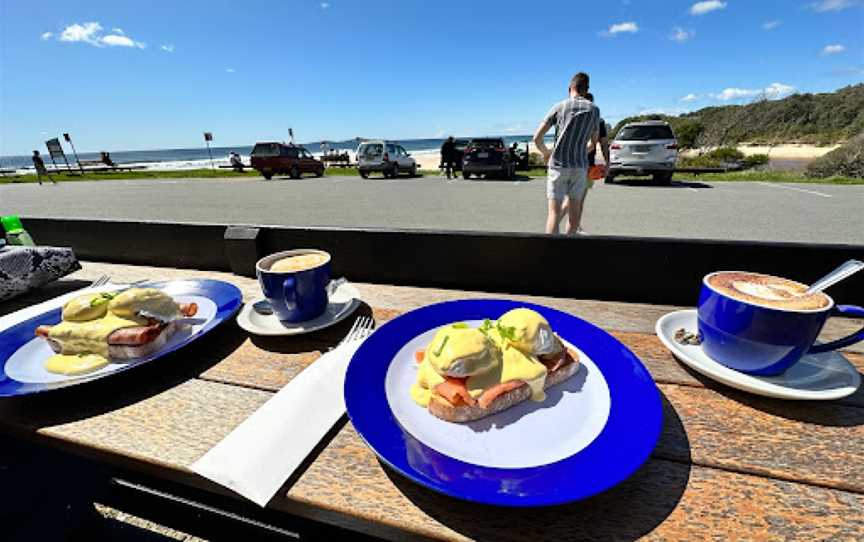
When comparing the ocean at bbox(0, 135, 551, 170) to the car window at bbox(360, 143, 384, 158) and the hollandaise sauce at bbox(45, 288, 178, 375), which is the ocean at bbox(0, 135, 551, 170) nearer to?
the car window at bbox(360, 143, 384, 158)

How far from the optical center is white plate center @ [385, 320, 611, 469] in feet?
2.04

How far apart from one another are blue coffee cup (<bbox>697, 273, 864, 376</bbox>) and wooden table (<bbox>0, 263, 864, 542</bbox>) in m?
0.08

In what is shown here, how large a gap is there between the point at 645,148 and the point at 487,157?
507 cm

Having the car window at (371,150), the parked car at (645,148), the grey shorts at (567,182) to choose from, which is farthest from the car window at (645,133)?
the car window at (371,150)

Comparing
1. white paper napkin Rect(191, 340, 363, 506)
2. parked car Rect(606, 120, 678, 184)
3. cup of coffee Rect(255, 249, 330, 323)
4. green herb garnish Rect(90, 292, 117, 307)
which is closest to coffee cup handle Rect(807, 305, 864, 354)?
white paper napkin Rect(191, 340, 363, 506)

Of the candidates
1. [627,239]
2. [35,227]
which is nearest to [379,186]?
[35,227]

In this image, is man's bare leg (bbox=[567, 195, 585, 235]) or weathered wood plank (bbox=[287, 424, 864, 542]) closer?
weathered wood plank (bbox=[287, 424, 864, 542])

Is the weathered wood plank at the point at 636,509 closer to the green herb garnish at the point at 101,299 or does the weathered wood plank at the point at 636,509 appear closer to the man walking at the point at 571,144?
the green herb garnish at the point at 101,299

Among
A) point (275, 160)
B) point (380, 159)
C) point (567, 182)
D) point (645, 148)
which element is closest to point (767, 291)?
point (567, 182)

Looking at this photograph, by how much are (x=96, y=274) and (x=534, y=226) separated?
19.9 ft

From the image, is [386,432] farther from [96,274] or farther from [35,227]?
[35,227]

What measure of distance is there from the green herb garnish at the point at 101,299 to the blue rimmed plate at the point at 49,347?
0.16 m

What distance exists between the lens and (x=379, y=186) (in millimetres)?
13305

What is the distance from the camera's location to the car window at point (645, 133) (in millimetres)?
10297
